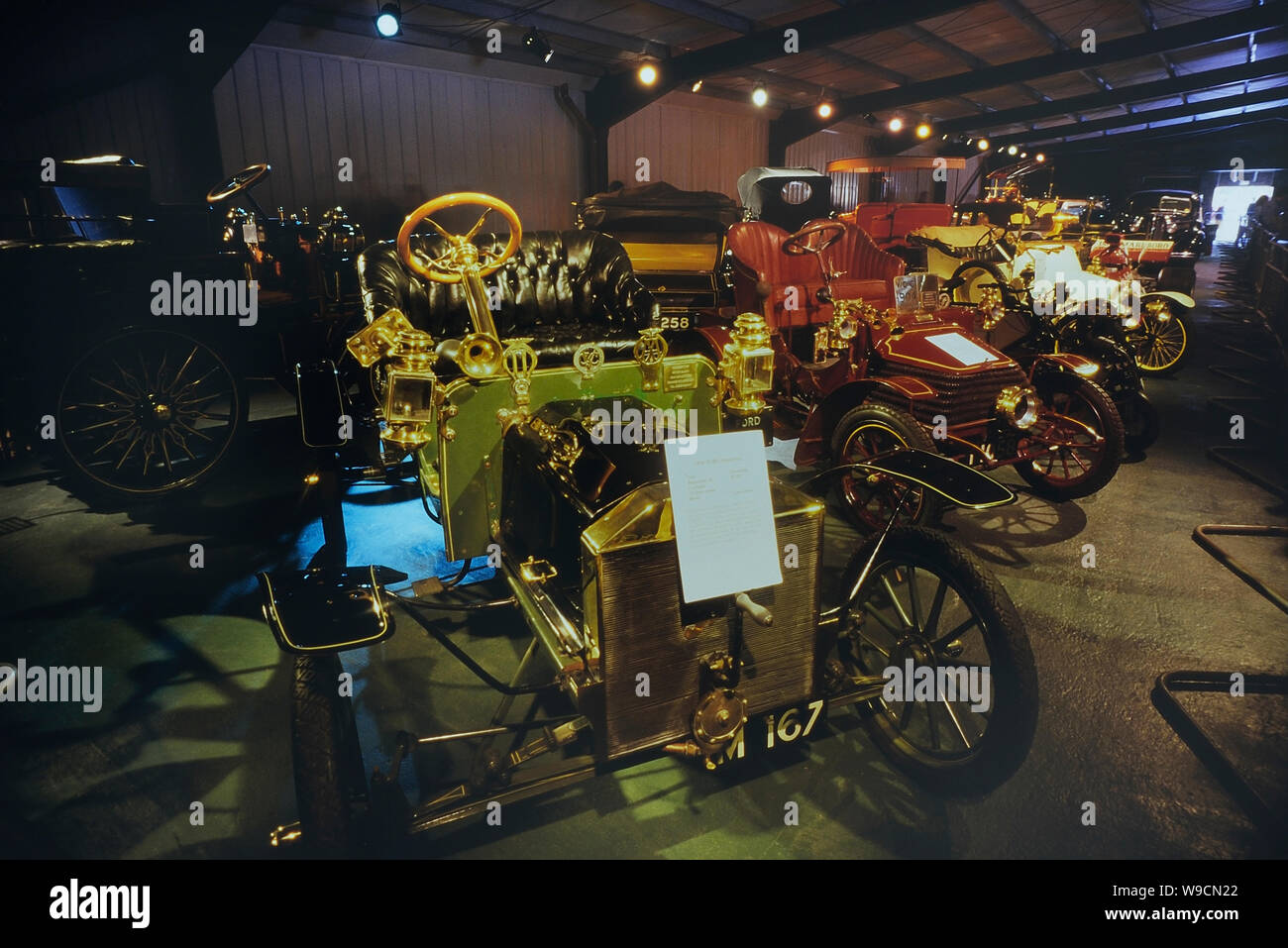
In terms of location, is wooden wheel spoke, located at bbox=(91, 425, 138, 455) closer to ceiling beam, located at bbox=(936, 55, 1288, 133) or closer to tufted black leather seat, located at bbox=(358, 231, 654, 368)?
tufted black leather seat, located at bbox=(358, 231, 654, 368)

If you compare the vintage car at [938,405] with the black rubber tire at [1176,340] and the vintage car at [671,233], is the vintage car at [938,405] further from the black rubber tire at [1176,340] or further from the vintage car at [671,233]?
the black rubber tire at [1176,340]

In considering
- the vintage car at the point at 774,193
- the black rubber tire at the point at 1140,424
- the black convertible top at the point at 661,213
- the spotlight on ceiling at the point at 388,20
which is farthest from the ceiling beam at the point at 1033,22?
the spotlight on ceiling at the point at 388,20

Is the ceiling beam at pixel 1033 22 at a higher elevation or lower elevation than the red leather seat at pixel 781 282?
higher

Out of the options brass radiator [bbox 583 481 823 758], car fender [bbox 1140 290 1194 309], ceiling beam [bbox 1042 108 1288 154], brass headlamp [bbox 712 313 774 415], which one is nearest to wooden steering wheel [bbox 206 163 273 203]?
brass headlamp [bbox 712 313 774 415]

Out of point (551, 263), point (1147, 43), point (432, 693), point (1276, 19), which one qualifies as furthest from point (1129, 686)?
point (1147, 43)

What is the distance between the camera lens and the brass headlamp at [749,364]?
7.04ft

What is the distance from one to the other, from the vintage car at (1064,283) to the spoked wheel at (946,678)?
313 cm

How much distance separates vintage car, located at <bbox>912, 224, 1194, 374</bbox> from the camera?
502 centimetres

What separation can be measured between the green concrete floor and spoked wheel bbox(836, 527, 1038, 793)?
0.42ft

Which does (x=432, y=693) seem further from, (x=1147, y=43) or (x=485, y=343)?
(x=1147, y=43)

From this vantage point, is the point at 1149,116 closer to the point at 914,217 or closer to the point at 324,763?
the point at 914,217
